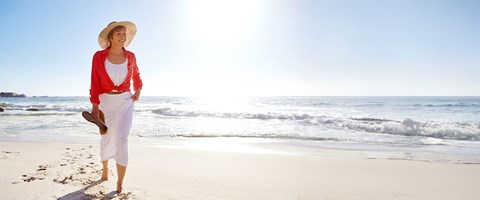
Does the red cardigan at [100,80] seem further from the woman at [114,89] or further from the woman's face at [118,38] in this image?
the woman's face at [118,38]

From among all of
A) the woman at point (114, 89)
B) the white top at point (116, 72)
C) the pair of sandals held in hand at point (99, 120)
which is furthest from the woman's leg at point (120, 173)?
the white top at point (116, 72)

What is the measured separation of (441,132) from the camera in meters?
11.4

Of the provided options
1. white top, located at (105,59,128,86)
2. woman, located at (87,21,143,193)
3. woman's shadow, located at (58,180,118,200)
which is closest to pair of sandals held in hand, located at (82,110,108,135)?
woman, located at (87,21,143,193)

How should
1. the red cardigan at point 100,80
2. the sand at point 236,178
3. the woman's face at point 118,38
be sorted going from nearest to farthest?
the red cardigan at point 100,80 → the woman's face at point 118,38 → the sand at point 236,178

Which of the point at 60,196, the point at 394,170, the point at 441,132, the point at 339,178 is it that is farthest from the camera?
the point at 441,132

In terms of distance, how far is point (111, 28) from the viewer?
312 centimetres

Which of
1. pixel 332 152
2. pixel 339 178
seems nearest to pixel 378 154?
pixel 332 152

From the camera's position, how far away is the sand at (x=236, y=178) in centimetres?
326

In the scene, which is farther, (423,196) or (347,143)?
(347,143)

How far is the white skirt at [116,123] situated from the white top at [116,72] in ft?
0.43

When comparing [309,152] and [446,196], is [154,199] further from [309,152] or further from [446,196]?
[309,152]

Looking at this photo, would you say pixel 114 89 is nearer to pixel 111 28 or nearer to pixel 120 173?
pixel 111 28

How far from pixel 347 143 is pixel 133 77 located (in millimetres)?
7055

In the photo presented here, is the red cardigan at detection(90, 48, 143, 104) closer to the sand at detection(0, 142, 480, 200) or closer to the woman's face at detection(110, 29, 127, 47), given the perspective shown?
the woman's face at detection(110, 29, 127, 47)
